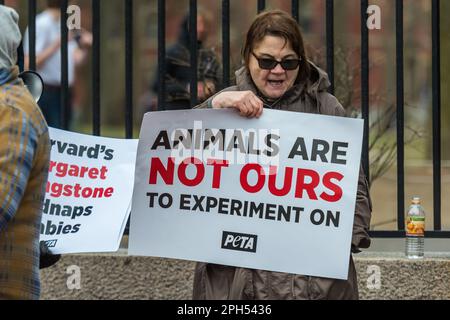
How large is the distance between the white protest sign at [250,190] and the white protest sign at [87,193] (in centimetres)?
29

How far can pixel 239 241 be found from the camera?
16.0 ft

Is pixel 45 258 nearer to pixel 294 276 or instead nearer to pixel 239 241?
pixel 239 241

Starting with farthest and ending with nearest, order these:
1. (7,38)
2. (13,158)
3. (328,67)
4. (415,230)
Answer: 1. (328,67)
2. (415,230)
3. (7,38)
4. (13,158)

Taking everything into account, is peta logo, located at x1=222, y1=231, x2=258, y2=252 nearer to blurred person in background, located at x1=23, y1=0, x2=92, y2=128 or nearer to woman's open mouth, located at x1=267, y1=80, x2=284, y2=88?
woman's open mouth, located at x1=267, y1=80, x2=284, y2=88

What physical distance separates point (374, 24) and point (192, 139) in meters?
2.31


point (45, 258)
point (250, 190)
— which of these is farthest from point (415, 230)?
point (45, 258)

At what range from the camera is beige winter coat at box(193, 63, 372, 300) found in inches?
187

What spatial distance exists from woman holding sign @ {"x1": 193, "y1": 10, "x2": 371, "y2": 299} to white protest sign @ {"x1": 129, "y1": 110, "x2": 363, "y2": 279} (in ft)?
0.19

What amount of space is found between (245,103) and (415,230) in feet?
7.33

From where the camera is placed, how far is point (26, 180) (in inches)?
150

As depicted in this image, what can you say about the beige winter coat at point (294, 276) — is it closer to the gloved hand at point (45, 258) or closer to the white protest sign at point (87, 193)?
the white protest sign at point (87, 193)

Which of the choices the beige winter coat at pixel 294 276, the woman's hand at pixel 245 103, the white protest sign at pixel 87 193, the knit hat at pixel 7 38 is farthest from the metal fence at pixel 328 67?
the knit hat at pixel 7 38

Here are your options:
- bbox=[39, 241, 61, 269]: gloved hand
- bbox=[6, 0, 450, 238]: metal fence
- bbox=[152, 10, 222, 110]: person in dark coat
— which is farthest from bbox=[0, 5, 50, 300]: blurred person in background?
bbox=[152, 10, 222, 110]: person in dark coat
